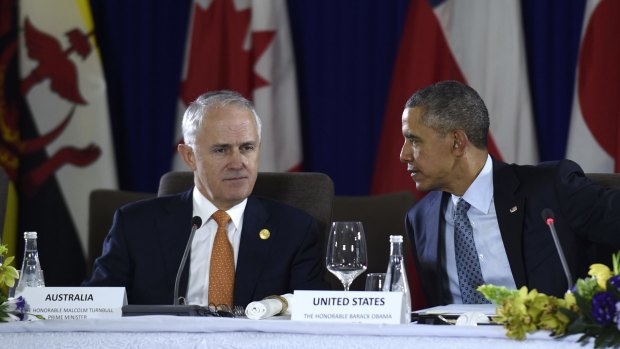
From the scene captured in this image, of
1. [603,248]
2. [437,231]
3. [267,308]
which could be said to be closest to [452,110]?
[437,231]

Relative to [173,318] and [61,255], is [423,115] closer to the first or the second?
[173,318]

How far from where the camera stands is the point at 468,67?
16.0 feet

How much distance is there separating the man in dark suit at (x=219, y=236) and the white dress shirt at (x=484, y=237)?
45 cm

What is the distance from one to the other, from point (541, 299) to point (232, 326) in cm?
61

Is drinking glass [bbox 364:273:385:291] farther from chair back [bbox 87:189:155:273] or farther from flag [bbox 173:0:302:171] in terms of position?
flag [bbox 173:0:302:171]

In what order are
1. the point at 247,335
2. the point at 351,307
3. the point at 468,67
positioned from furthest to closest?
1. the point at 468,67
2. the point at 351,307
3. the point at 247,335

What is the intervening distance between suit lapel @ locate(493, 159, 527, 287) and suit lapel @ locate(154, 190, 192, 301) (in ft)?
3.44

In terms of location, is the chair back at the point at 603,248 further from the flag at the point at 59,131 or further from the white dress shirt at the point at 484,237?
the flag at the point at 59,131

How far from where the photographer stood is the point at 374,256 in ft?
13.0

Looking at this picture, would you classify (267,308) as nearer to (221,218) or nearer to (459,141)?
(221,218)

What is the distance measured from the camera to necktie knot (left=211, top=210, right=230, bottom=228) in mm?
3400

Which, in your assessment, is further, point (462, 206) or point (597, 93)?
point (597, 93)

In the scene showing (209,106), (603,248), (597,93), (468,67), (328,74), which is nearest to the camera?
(603,248)

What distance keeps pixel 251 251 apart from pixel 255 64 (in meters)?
1.90
